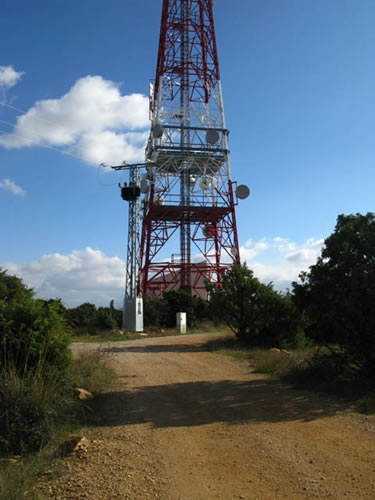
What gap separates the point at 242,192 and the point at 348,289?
2831 centimetres

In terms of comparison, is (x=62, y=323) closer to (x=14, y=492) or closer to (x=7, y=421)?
(x=7, y=421)

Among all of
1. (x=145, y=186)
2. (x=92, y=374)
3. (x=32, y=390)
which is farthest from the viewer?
(x=145, y=186)

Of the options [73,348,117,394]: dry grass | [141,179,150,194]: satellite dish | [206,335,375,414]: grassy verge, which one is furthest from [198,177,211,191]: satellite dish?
[73,348,117,394]: dry grass

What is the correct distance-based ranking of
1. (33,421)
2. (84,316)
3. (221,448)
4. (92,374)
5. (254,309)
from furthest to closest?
1. (84,316)
2. (254,309)
3. (92,374)
4. (33,421)
5. (221,448)

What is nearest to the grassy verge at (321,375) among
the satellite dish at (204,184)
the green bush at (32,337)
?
the green bush at (32,337)

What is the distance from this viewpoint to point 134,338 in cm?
2355

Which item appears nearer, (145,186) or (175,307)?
(175,307)

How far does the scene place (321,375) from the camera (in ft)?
31.5

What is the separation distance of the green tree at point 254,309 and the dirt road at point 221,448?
8.29m

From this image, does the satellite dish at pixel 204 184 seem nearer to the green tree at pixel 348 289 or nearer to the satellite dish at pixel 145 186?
the satellite dish at pixel 145 186

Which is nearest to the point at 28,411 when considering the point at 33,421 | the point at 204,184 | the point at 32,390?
the point at 33,421

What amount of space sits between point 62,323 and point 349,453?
5402 millimetres

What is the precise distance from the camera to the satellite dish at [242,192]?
119ft

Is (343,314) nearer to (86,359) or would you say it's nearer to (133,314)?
(86,359)
